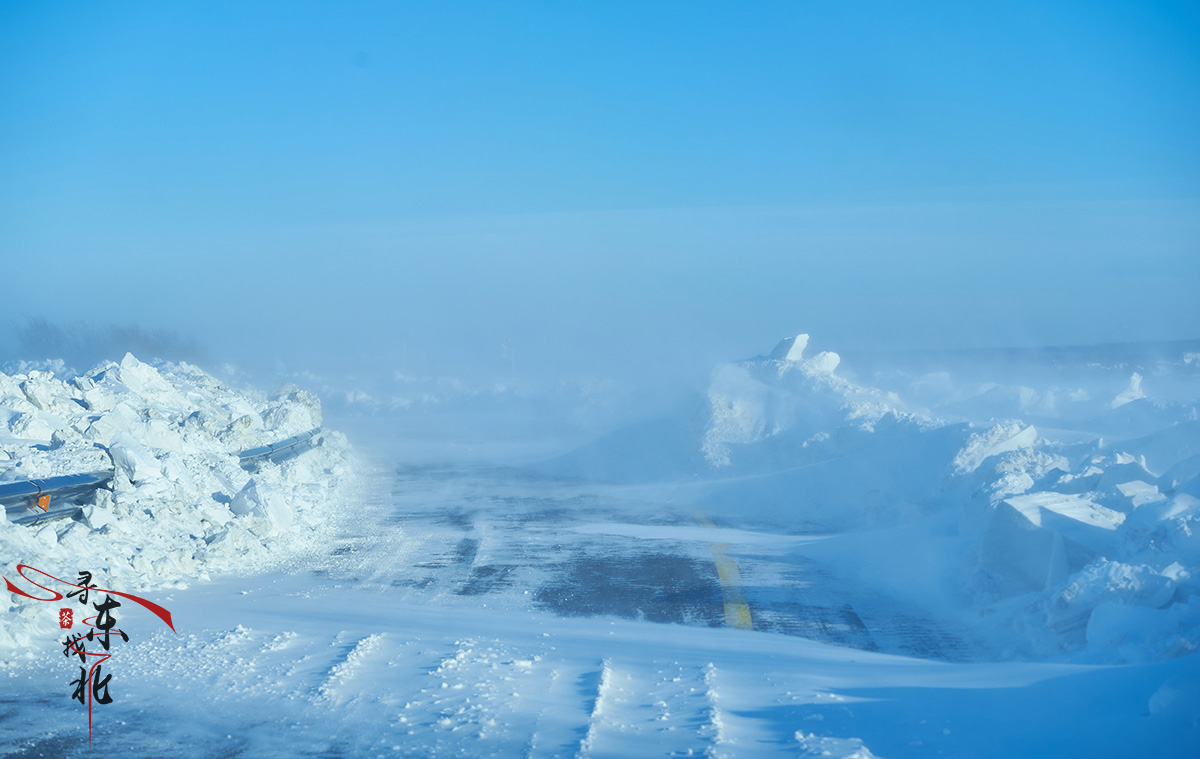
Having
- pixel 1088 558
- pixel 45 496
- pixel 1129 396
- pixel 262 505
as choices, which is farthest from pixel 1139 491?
pixel 1129 396

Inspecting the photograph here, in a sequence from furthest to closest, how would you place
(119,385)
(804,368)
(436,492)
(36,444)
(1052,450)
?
(804,368)
(436,492)
(119,385)
(1052,450)
(36,444)

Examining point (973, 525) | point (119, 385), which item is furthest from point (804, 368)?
point (119, 385)

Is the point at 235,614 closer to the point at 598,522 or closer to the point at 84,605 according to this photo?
the point at 84,605

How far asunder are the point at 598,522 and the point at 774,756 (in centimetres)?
763

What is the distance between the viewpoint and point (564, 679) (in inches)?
200

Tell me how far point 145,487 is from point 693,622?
6210 millimetres

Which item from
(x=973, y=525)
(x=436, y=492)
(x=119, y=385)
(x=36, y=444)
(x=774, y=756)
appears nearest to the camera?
(x=774, y=756)

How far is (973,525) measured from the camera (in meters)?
8.66

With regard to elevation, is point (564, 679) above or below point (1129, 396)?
below

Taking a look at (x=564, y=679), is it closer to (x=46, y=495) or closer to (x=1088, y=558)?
(x=1088, y=558)

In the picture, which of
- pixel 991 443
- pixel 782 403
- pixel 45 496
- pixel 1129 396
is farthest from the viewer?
pixel 1129 396

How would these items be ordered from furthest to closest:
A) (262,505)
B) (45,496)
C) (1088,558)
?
(262,505) < (45,496) < (1088,558)

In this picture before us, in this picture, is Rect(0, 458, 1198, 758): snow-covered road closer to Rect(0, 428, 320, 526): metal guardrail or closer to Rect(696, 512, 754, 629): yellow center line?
Rect(696, 512, 754, 629): yellow center line

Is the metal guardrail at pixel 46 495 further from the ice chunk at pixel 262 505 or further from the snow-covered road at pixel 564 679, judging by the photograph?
the snow-covered road at pixel 564 679
